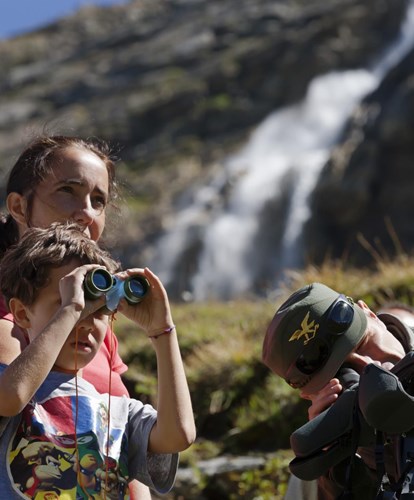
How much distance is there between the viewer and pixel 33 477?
7.64ft

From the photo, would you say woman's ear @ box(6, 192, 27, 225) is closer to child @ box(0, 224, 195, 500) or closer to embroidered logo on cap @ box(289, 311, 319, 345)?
child @ box(0, 224, 195, 500)

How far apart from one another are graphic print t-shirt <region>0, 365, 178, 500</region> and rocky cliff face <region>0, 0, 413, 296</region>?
14.8m

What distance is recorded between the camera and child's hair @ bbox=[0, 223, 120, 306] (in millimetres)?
2467

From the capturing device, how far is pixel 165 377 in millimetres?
2504

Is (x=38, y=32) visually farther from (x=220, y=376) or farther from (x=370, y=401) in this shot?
(x=370, y=401)

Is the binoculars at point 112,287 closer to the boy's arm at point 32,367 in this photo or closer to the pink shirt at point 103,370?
the boy's arm at point 32,367

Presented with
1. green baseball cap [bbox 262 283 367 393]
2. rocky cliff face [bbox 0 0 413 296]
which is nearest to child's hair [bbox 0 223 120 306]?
green baseball cap [bbox 262 283 367 393]

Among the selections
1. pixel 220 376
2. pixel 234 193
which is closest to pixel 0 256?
pixel 220 376

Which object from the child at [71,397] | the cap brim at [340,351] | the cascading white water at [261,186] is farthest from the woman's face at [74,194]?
the cascading white water at [261,186]

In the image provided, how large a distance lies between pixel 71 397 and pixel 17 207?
826 millimetres

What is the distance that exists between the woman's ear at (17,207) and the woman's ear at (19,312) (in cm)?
60

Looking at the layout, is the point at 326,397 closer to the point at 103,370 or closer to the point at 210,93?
the point at 103,370

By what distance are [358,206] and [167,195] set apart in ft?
26.6

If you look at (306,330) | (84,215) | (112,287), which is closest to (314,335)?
(306,330)
